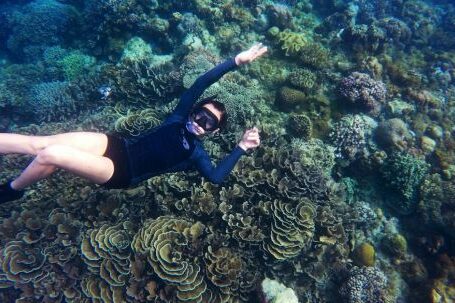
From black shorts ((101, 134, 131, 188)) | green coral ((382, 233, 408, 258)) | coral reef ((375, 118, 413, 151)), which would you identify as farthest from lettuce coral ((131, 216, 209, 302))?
coral reef ((375, 118, 413, 151))

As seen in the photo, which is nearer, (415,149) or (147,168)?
(147,168)

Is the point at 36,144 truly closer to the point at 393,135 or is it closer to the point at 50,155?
the point at 50,155

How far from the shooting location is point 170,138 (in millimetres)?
4289

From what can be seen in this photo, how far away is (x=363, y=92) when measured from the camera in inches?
310

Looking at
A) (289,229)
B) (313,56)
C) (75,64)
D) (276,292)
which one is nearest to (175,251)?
(276,292)

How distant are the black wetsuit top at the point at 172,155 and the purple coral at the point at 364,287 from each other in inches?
138

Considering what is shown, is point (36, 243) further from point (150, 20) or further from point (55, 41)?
point (55, 41)

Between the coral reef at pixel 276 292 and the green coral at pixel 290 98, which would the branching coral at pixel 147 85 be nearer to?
the green coral at pixel 290 98

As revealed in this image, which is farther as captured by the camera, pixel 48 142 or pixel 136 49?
pixel 136 49

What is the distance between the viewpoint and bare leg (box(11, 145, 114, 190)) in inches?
141

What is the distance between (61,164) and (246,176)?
3.22 m

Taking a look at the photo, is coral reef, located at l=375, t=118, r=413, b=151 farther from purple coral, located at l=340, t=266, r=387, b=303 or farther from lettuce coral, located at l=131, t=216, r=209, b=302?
lettuce coral, located at l=131, t=216, r=209, b=302

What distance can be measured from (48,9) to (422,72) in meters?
14.5

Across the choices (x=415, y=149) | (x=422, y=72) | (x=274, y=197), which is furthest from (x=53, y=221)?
(x=422, y=72)
